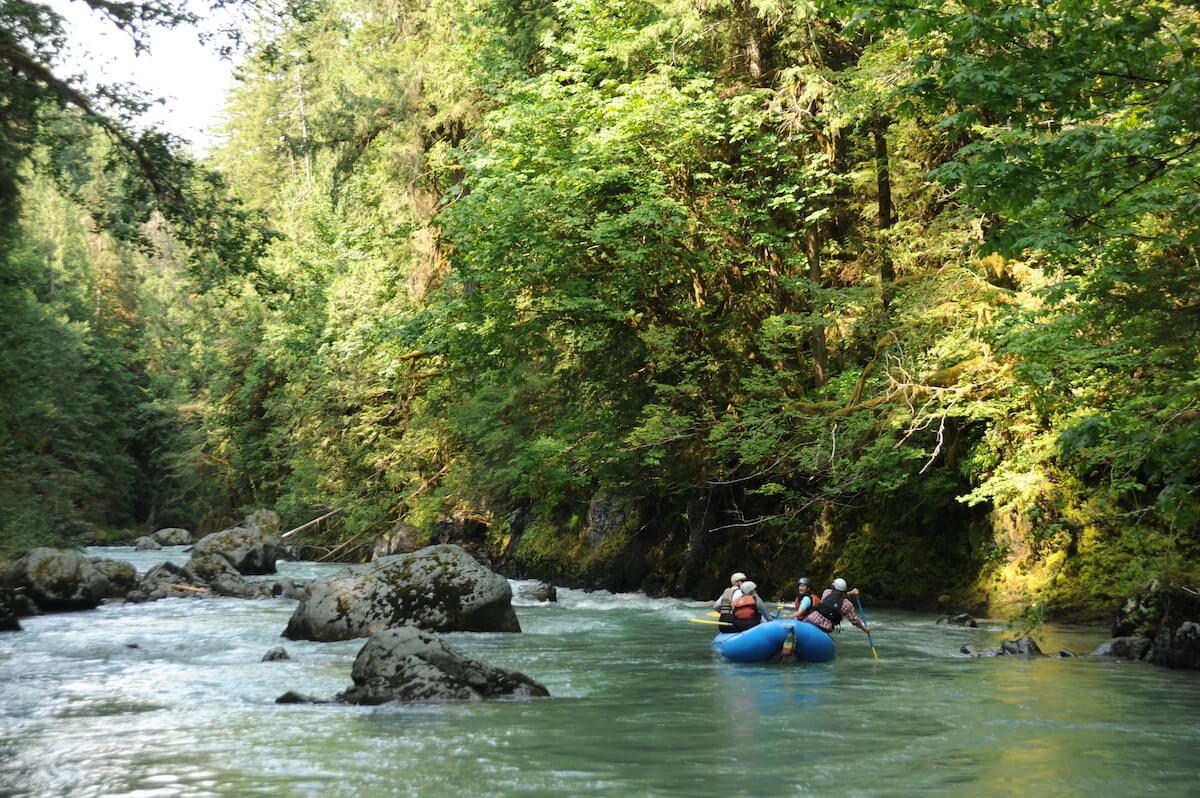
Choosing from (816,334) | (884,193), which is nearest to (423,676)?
(816,334)

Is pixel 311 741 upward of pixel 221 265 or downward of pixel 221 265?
downward

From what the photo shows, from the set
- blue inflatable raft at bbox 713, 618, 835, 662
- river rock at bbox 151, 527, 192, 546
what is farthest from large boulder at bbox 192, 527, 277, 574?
blue inflatable raft at bbox 713, 618, 835, 662

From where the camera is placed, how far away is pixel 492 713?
909 cm

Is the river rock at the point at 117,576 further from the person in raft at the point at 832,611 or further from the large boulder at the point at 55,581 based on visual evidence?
the person in raft at the point at 832,611

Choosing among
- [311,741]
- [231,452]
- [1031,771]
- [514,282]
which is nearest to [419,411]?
[514,282]

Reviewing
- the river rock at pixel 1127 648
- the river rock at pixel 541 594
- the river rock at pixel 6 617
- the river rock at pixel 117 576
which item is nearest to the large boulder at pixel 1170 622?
the river rock at pixel 1127 648

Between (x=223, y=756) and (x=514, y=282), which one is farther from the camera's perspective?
(x=514, y=282)

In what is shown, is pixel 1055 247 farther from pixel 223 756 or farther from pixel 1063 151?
pixel 223 756

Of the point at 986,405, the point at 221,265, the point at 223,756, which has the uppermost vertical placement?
the point at 221,265

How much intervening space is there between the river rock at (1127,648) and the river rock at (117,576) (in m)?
17.4

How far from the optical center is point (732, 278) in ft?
67.1

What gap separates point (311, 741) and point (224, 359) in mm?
37469

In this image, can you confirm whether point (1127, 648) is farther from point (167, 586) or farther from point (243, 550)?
point (243, 550)

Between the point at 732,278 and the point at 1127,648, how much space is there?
10158 mm
